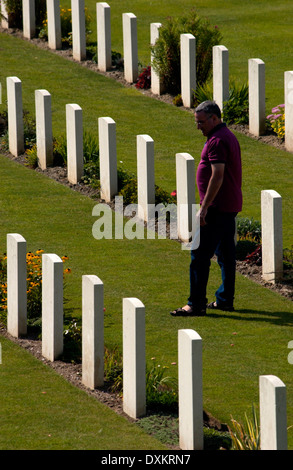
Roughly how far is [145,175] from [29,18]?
8110mm

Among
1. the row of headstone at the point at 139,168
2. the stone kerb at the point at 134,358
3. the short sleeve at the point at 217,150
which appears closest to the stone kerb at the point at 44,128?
the row of headstone at the point at 139,168

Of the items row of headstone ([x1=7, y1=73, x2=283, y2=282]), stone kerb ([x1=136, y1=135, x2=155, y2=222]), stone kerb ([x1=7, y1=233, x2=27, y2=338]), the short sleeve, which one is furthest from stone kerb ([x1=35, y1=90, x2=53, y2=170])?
stone kerb ([x1=7, y1=233, x2=27, y2=338])

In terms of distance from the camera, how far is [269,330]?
925 cm

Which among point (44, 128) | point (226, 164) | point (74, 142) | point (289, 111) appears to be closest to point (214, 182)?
point (226, 164)

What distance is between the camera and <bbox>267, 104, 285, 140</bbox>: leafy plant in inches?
571

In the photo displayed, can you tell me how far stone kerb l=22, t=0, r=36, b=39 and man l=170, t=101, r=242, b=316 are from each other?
10.2 meters

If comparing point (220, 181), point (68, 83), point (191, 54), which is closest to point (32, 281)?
point (220, 181)

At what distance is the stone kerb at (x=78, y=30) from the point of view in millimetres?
17469

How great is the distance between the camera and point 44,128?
Answer: 13461 mm

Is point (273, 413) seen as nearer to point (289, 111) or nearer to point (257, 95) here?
point (289, 111)

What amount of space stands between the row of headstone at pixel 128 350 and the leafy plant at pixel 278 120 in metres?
6.36

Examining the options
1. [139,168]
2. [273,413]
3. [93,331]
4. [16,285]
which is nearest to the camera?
[273,413]

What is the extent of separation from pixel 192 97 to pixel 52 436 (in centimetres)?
909
